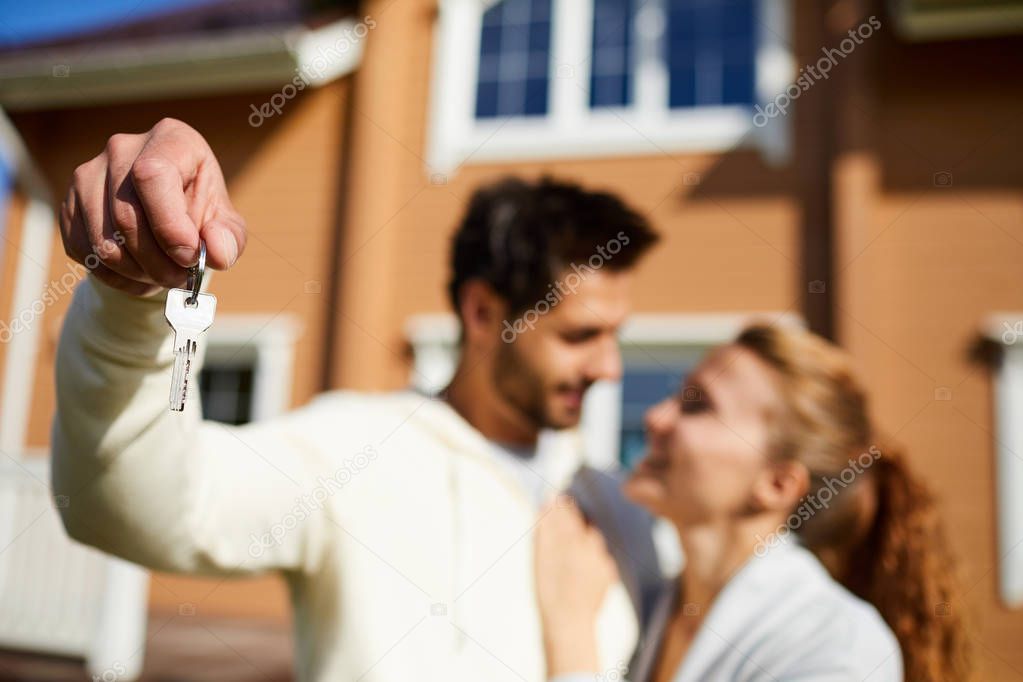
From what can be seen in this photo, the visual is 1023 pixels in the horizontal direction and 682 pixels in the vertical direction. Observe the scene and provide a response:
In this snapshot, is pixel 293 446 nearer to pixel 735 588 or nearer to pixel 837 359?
pixel 735 588

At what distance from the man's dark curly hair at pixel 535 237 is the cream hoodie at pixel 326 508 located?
59cm

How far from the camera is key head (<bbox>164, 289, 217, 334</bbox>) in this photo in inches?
32.0

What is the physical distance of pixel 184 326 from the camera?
32.2 inches

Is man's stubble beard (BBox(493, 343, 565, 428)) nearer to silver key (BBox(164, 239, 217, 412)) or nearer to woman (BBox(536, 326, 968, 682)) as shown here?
woman (BBox(536, 326, 968, 682))

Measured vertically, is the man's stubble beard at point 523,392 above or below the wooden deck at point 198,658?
above

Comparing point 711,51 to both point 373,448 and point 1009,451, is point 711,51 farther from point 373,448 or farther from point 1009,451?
point 373,448

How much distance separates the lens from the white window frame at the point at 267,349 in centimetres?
702

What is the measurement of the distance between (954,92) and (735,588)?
5663 mm


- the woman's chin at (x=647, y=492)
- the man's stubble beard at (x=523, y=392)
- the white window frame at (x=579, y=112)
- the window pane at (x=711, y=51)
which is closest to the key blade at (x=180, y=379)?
the woman's chin at (x=647, y=492)

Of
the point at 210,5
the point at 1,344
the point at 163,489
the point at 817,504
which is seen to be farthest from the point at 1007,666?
the point at 210,5

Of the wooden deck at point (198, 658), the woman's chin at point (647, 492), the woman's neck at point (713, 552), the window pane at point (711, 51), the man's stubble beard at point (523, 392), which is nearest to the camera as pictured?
the woman's neck at point (713, 552)

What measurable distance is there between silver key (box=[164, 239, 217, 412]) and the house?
5.56m

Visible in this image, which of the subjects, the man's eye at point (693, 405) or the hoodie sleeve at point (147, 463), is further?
the man's eye at point (693, 405)

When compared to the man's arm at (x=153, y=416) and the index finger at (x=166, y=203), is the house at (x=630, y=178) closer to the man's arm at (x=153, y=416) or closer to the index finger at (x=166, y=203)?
the man's arm at (x=153, y=416)
